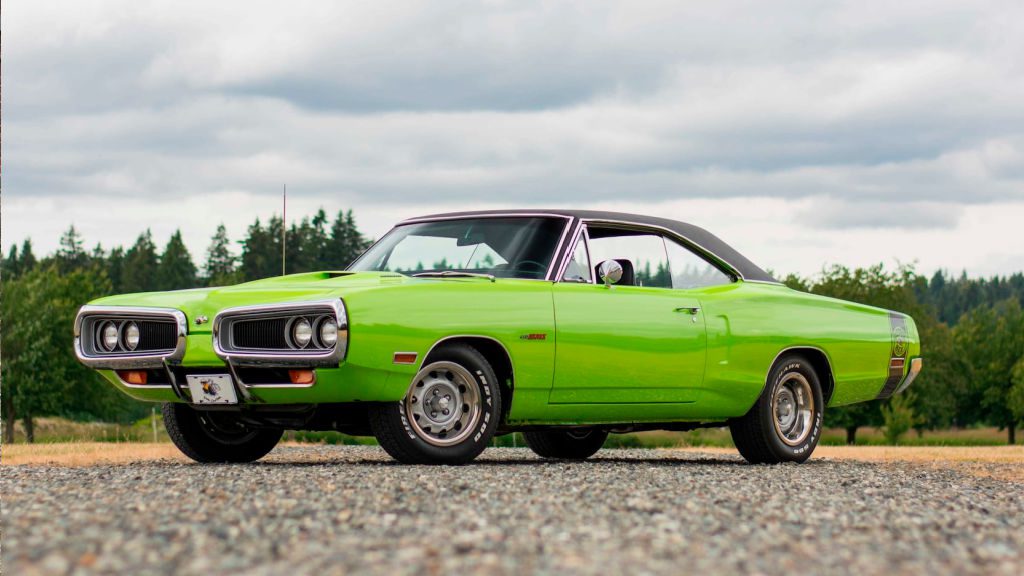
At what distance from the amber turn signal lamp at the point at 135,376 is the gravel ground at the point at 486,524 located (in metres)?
0.95

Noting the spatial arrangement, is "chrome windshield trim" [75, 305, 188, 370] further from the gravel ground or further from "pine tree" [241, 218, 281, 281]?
"pine tree" [241, 218, 281, 281]

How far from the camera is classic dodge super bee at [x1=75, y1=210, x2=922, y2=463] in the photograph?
7379 mm

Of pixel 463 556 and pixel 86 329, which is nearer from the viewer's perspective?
pixel 463 556

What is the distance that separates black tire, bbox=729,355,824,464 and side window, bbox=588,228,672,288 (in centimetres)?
129

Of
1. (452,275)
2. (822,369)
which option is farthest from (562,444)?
(452,275)

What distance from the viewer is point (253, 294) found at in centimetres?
768

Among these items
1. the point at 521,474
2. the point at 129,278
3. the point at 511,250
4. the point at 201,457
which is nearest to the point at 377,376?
the point at 521,474

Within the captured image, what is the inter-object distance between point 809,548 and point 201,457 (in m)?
5.66

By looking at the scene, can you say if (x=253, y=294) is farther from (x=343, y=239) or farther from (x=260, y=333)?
(x=343, y=239)

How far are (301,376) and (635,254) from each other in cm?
318

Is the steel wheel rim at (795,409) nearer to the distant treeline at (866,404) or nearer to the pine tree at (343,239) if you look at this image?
the distant treeline at (866,404)

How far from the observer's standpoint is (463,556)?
4.15m

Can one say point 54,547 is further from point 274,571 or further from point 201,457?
point 201,457

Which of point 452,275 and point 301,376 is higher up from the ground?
point 452,275
